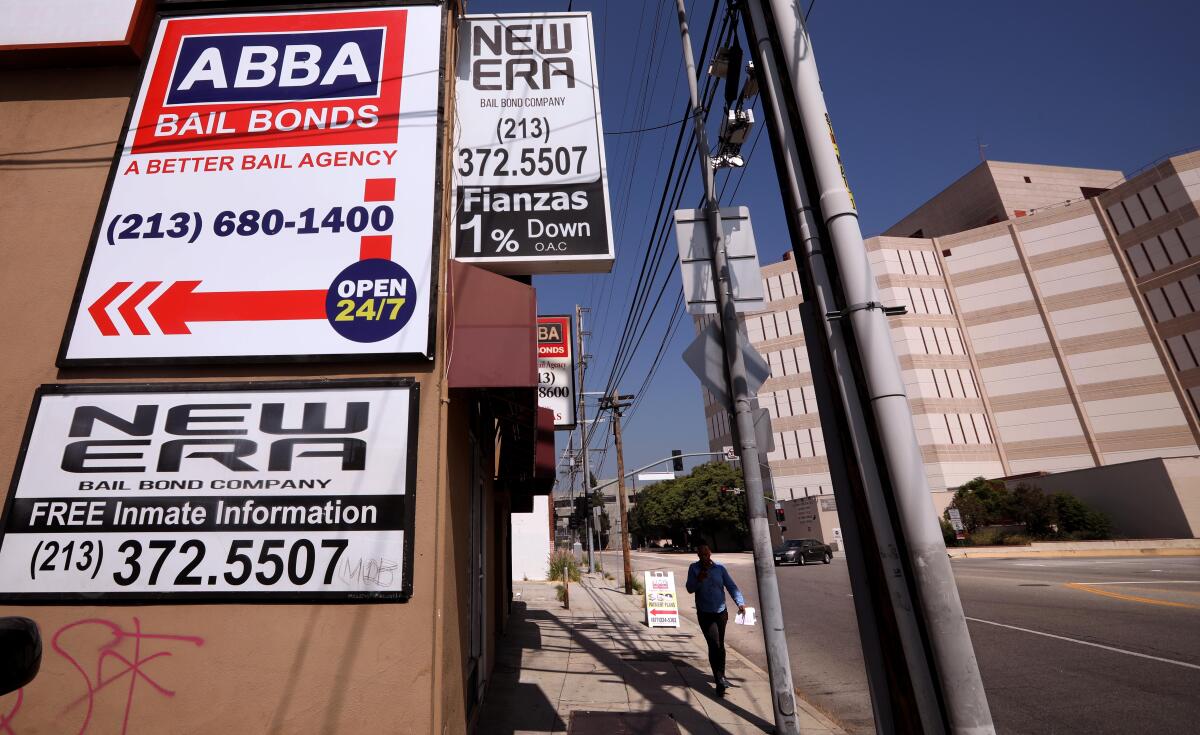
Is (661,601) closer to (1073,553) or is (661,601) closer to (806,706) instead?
(806,706)

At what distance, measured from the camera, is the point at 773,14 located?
3576 mm

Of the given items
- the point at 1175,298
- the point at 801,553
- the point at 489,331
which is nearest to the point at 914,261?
the point at 1175,298

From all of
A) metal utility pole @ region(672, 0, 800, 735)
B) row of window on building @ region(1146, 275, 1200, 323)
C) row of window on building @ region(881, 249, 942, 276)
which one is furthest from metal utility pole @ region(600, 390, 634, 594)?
row of window on building @ region(1146, 275, 1200, 323)

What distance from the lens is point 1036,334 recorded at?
45.3 meters

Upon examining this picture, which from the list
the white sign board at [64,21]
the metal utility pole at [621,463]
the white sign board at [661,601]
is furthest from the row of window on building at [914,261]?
the white sign board at [64,21]

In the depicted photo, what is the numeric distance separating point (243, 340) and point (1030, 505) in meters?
39.9

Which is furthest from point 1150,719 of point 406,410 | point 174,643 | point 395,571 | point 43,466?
point 43,466

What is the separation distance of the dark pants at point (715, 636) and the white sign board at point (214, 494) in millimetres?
4691

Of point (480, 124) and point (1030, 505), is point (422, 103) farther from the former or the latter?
point (1030, 505)

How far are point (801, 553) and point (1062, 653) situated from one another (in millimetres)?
23528

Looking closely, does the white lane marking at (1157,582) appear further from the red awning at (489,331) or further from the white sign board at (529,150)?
the red awning at (489,331)

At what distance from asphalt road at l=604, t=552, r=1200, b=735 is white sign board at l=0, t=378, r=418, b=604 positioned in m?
5.23

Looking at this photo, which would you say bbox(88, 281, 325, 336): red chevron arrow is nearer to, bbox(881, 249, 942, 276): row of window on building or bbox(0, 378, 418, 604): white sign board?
bbox(0, 378, 418, 604): white sign board

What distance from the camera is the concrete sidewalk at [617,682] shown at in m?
5.73
